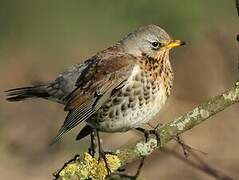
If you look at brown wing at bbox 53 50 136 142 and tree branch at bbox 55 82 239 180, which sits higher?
brown wing at bbox 53 50 136 142

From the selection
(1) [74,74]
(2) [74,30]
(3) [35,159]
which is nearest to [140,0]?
(2) [74,30]

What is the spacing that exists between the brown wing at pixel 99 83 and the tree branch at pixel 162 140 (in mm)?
830

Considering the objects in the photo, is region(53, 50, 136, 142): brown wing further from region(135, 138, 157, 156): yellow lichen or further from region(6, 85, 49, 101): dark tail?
region(135, 138, 157, 156): yellow lichen

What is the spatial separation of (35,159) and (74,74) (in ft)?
9.21

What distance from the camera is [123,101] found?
5.57m

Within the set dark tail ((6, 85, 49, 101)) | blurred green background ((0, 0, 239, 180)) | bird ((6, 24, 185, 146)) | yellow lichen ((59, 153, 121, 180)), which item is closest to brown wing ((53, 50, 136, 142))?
bird ((6, 24, 185, 146))

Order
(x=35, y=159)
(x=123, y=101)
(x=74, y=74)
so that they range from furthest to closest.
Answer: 1. (x=35, y=159)
2. (x=74, y=74)
3. (x=123, y=101)

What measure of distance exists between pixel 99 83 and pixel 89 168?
991 mm

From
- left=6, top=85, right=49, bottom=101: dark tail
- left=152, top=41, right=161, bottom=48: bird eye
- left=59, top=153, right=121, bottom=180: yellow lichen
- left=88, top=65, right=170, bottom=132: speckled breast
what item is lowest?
left=59, top=153, right=121, bottom=180: yellow lichen

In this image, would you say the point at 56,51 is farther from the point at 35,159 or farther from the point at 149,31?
the point at 149,31

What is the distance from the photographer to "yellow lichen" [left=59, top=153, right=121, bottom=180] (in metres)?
4.50

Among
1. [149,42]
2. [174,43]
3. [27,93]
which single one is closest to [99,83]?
[149,42]

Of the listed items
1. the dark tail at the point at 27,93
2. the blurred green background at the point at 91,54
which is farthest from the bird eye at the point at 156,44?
the blurred green background at the point at 91,54

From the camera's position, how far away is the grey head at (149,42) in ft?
18.3
